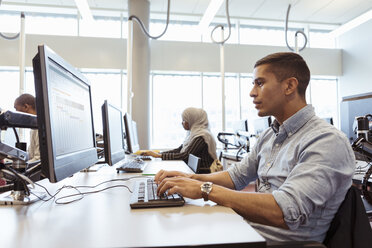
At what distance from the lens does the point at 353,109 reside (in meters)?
1.85

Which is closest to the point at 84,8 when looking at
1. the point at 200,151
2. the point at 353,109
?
the point at 200,151

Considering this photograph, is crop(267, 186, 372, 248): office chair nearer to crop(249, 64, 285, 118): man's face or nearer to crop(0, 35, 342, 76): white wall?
crop(249, 64, 285, 118): man's face

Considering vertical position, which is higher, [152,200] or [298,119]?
[298,119]

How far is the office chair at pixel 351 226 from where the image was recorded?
69 cm

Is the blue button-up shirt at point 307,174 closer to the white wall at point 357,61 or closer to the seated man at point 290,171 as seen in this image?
the seated man at point 290,171

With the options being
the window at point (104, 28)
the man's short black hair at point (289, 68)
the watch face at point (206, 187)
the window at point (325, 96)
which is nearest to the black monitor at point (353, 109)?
the man's short black hair at point (289, 68)

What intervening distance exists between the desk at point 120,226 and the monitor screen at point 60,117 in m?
0.12

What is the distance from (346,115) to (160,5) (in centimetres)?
414

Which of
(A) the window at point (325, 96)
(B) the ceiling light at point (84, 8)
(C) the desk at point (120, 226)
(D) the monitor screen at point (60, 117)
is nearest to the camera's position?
(C) the desk at point (120, 226)

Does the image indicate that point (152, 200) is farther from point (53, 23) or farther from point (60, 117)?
point (53, 23)

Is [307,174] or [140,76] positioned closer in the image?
[307,174]

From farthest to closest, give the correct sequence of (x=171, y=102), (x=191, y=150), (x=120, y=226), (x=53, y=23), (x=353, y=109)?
(x=171, y=102) < (x=53, y=23) < (x=191, y=150) < (x=353, y=109) < (x=120, y=226)

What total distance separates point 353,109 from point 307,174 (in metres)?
1.40

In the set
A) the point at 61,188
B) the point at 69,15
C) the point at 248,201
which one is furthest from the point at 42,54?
the point at 69,15
